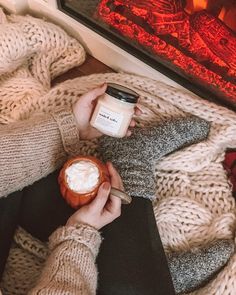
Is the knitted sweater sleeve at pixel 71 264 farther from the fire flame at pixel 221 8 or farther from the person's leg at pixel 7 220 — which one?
the fire flame at pixel 221 8

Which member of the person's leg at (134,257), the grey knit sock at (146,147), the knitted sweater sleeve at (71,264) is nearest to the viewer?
the knitted sweater sleeve at (71,264)

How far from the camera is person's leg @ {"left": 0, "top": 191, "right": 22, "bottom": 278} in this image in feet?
3.12

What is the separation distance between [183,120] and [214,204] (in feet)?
0.68

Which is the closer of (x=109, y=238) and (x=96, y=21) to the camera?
(x=109, y=238)

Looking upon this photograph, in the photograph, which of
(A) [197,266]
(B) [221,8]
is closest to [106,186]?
(A) [197,266]

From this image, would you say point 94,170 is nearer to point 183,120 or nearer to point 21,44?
point 183,120

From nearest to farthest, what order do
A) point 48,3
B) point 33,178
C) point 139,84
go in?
point 33,178
point 139,84
point 48,3

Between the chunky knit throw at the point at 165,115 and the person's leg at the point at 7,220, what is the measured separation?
206mm

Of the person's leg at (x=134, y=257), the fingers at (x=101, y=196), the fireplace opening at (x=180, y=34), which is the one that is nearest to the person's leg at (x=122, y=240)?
the person's leg at (x=134, y=257)

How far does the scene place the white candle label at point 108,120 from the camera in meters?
0.97

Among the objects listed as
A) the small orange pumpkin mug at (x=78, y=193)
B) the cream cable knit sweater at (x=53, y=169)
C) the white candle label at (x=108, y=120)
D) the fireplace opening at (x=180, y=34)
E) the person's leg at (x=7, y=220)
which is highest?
the fireplace opening at (x=180, y=34)

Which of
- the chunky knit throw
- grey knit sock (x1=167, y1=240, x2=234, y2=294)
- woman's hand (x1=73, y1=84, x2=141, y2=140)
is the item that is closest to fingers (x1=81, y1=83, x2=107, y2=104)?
woman's hand (x1=73, y1=84, x2=141, y2=140)

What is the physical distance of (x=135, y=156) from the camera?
1.04 m

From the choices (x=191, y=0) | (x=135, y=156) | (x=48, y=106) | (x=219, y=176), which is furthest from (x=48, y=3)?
(x=219, y=176)
